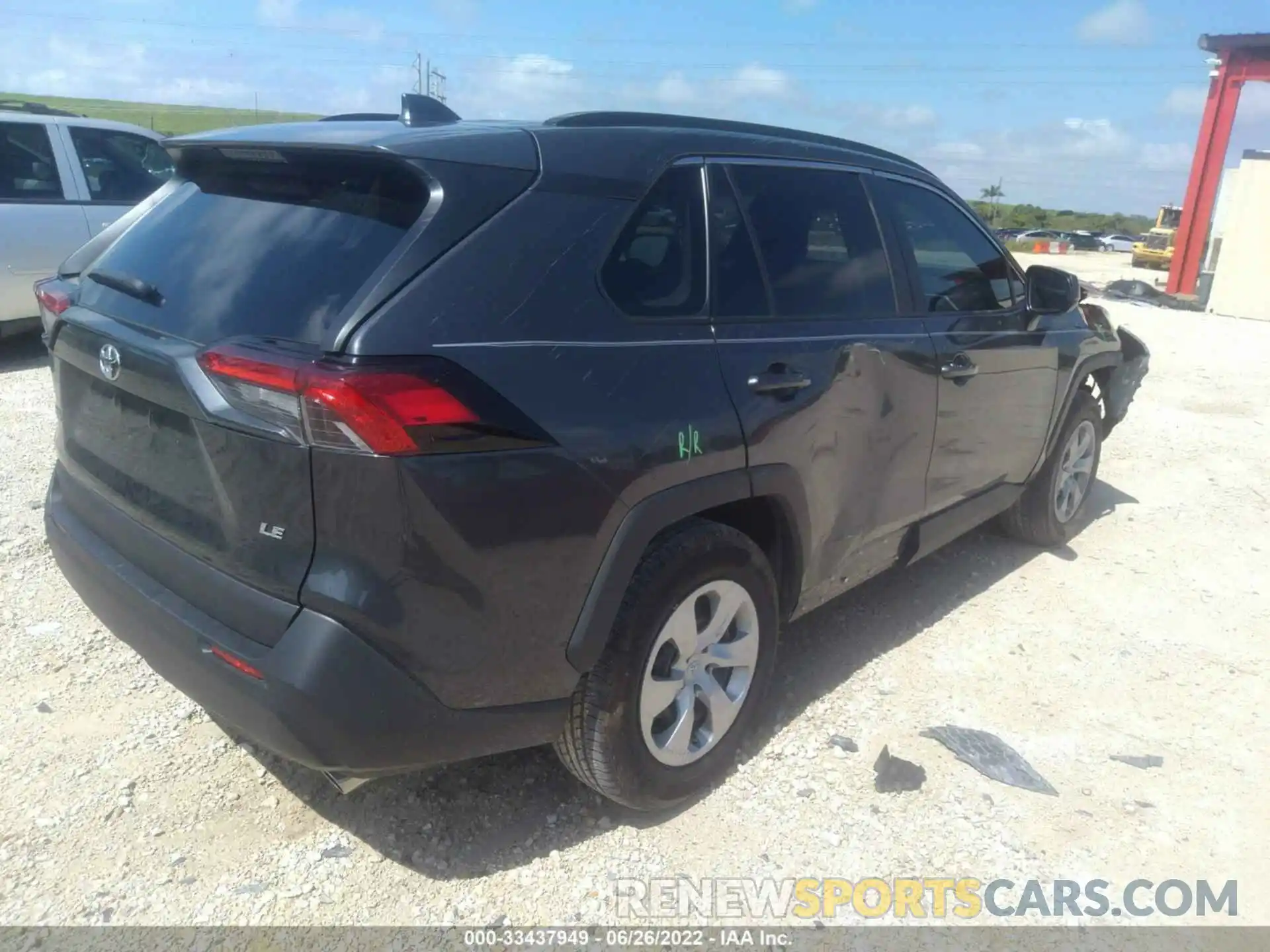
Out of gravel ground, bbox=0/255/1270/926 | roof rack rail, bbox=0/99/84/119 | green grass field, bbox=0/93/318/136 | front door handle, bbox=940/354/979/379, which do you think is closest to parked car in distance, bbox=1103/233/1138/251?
green grass field, bbox=0/93/318/136

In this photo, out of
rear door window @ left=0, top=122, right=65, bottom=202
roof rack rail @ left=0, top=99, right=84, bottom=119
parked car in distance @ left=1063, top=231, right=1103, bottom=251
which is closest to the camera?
rear door window @ left=0, top=122, right=65, bottom=202

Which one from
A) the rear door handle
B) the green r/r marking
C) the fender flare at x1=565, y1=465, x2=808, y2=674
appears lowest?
the fender flare at x1=565, y1=465, x2=808, y2=674

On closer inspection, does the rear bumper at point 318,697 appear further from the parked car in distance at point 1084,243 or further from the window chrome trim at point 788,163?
the parked car in distance at point 1084,243

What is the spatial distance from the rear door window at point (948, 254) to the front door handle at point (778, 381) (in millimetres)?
1006

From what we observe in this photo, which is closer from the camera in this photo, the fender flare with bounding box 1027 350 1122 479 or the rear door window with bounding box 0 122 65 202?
the fender flare with bounding box 1027 350 1122 479

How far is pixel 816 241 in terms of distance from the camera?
126 inches

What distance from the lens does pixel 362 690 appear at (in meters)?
2.10

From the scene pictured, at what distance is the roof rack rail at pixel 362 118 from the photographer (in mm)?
2846

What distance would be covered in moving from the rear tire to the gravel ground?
53 cm

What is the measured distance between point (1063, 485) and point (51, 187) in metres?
7.78

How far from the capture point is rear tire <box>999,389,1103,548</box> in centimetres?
485

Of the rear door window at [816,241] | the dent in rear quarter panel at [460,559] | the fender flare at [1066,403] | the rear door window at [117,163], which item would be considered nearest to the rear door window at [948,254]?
the rear door window at [816,241]

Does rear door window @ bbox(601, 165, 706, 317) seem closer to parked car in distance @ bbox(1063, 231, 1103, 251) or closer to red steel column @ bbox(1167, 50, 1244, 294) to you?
red steel column @ bbox(1167, 50, 1244, 294)

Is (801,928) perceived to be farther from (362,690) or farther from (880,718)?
(362,690)
